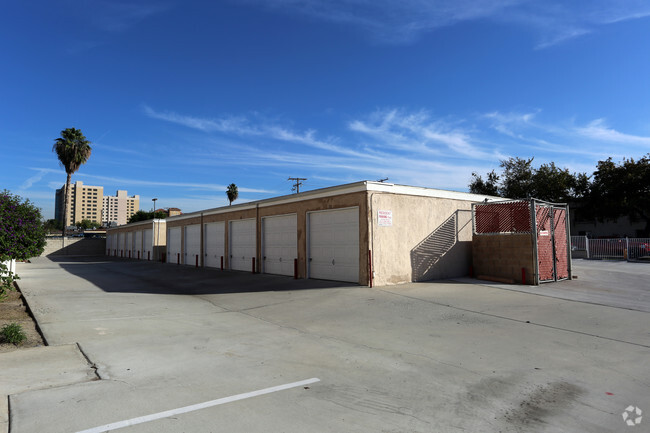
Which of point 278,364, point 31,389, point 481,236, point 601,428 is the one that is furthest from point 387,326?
point 481,236

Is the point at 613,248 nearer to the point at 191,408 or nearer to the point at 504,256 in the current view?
the point at 504,256

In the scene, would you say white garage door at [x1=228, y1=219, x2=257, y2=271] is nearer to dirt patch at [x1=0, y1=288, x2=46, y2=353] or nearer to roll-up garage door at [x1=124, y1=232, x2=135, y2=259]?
dirt patch at [x1=0, y1=288, x2=46, y2=353]

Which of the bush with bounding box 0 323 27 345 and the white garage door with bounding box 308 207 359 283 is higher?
the white garage door with bounding box 308 207 359 283

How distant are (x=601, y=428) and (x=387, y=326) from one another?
15.2 feet

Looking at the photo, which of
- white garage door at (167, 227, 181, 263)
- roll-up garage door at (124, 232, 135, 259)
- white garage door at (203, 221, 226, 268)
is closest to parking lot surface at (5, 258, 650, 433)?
white garage door at (203, 221, 226, 268)

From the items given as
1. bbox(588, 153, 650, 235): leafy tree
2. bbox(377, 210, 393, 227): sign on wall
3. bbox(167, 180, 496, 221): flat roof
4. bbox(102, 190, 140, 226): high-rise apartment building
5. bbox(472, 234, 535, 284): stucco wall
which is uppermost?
bbox(102, 190, 140, 226): high-rise apartment building

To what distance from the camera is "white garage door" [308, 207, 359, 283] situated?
13.8m

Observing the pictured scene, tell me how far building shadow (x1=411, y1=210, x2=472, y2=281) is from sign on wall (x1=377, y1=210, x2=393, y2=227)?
159cm

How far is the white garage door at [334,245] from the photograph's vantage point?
45.3 ft

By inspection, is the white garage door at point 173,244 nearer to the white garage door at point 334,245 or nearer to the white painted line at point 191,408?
the white garage door at point 334,245

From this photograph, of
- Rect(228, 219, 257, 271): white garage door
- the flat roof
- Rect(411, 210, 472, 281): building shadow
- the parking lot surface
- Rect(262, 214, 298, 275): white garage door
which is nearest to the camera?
A: the parking lot surface

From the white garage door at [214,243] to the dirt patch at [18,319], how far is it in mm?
10592

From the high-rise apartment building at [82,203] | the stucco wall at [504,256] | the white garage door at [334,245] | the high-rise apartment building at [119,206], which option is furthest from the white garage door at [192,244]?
the high-rise apartment building at [119,206]

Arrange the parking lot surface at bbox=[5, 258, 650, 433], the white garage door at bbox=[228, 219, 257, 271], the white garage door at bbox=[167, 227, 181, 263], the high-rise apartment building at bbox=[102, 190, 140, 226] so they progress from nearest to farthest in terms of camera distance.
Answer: the parking lot surface at bbox=[5, 258, 650, 433] → the white garage door at bbox=[228, 219, 257, 271] → the white garage door at bbox=[167, 227, 181, 263] → the high-rise apartment building at bbox=[102, 190, 140, 226]
